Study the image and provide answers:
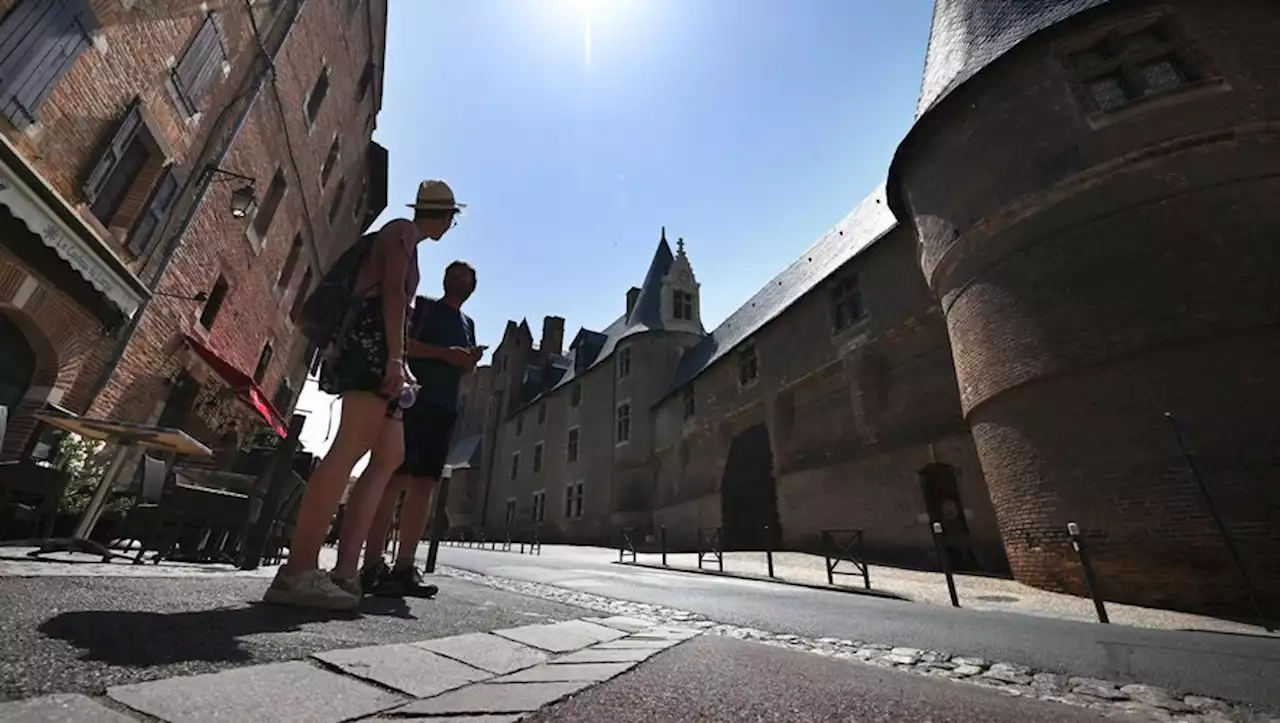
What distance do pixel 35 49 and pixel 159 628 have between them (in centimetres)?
802

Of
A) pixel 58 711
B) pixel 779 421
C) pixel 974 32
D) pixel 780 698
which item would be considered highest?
pixel 974 32

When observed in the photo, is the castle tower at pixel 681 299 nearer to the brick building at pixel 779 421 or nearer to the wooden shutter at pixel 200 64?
the brick building at pixel 779 421

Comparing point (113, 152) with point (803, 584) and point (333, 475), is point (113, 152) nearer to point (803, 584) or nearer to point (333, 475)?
point (333, 475)

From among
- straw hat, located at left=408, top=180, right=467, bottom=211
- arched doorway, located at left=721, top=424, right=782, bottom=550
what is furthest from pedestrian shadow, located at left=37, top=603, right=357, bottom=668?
arched doorway, located at left=721, top=424, right=782, bottom=550

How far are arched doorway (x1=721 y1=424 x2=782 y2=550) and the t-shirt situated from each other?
14.0 meters

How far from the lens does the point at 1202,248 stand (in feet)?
24.7

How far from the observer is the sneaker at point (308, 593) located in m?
2.38

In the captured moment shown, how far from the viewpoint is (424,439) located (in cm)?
364

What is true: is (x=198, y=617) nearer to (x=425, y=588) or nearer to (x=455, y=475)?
(x=425, y=588)

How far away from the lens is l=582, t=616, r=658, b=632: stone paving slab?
9.82ft

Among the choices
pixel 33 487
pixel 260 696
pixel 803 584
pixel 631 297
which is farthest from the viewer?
pixel 631 297

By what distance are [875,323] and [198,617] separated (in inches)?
535

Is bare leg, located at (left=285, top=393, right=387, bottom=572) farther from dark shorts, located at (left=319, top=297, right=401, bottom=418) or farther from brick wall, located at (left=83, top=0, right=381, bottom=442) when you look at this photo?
brick wall, located at (left=83, top=0, right=381, bottom=442)

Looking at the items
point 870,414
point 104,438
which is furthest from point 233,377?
point 870,414
